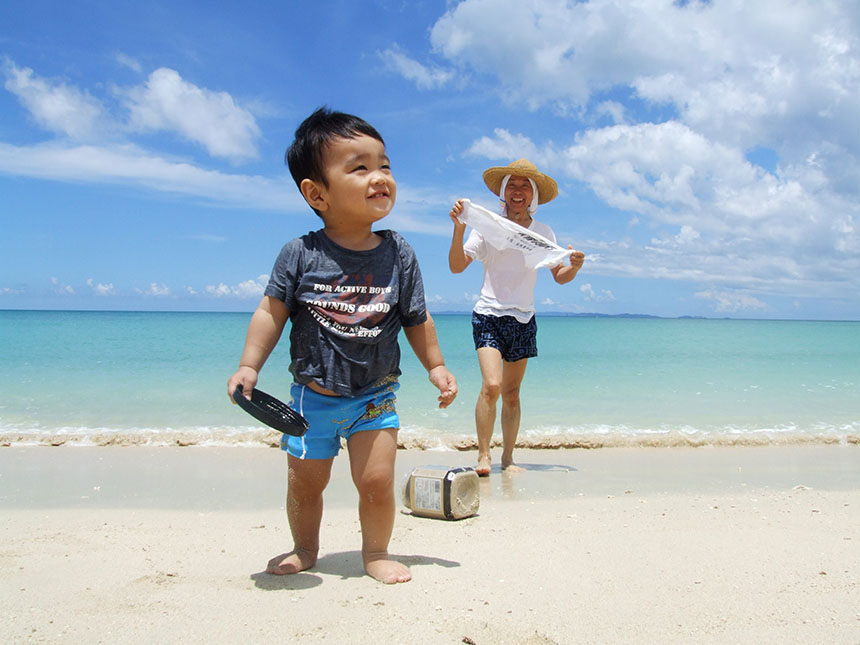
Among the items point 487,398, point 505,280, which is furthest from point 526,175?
point 487,398

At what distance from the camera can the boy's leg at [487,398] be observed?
15.2 feet

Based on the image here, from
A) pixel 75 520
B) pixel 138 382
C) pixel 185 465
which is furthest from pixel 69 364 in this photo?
pixel 75 520

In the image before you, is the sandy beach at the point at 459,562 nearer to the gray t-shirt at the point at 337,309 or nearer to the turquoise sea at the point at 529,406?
the gray t-shirt at the point at 337,309

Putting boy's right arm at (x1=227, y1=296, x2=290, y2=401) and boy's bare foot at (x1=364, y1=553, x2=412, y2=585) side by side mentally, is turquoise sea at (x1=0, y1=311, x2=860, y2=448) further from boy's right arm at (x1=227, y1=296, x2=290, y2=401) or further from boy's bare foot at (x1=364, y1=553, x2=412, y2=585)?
boy's right arm at (x1=227, y1=296, x2=290, y2=401)

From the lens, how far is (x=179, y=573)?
2.59 m

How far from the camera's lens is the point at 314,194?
8.59 ft

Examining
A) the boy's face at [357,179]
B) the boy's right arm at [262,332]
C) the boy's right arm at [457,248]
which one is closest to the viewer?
the boy's right arm at [262,332]

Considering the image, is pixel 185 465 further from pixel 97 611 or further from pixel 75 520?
pixel 97 611

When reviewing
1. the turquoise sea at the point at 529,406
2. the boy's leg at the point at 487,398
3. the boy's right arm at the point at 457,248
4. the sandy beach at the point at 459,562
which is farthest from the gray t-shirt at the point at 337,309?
the turquoise sea at the point at 529,406

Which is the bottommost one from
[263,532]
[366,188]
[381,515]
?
[263,532]

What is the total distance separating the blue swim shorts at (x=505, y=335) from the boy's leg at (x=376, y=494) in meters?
2.23

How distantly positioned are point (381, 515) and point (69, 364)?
13836 mm

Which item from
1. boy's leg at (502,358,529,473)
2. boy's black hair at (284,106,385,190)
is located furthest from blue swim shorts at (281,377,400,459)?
boy's leg at (502,358,529,473)

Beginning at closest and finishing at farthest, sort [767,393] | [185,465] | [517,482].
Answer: [517,482] < [185,465] < [767,393]
